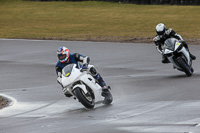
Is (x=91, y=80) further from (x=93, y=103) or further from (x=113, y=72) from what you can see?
(x=113, y=72)

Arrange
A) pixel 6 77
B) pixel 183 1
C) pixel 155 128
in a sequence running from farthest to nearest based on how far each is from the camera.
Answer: pixel 183 1 → pixel 6 77 → pixel 155 128

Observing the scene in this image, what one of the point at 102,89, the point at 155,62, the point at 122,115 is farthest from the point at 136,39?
the point at 122,115

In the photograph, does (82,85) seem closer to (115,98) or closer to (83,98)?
(83,98)

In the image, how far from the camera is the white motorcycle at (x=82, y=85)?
11.3 meters

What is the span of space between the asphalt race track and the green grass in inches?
371

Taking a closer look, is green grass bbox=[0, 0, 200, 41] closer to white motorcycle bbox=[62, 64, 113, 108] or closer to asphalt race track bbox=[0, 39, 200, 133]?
asphalt race track bbox=[0, 39, 200, 133]

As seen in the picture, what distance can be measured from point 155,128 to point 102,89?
343 cm

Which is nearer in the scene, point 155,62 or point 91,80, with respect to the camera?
point 91,80

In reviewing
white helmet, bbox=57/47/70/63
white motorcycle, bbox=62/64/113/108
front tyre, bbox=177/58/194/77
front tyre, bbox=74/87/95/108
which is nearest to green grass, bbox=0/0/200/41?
front tyre, bbox=177/58/194/77

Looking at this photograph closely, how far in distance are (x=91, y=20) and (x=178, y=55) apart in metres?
28.2

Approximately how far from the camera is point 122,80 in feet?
53.2

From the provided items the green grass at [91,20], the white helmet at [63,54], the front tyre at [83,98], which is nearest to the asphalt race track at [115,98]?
the front tyre at [83,98]

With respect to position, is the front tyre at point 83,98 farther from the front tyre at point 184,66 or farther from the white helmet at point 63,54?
the front tyre at point 184,66

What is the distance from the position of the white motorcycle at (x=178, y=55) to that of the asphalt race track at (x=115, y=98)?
12.2 inches
